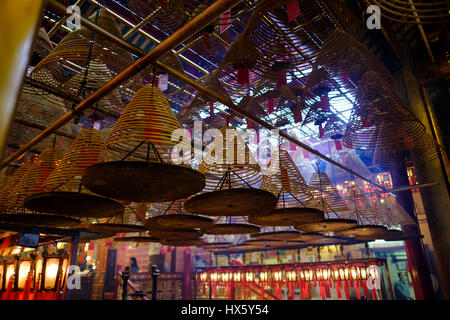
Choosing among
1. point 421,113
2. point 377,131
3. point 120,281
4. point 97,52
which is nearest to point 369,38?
point 421,113

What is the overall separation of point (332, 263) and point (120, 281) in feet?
27.5

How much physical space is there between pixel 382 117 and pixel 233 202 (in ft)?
9.19

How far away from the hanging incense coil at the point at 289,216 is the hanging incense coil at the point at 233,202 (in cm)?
53

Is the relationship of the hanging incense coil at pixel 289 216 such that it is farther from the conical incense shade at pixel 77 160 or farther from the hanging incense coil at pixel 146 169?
the conical incense shade at pixel 77 160

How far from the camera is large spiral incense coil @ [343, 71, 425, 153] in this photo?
3.92 metres

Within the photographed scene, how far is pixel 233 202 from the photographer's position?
274cm

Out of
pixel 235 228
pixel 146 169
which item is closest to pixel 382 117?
pixel 235 228

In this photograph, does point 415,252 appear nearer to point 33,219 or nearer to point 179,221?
point 179,221

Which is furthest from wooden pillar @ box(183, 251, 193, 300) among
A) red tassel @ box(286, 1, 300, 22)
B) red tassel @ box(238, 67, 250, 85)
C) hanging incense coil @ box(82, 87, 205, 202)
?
red tassel @ box(286, 1, 300, 22)

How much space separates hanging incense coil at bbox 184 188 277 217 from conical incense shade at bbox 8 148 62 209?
7.13ft

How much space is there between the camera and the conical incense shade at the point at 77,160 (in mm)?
3180

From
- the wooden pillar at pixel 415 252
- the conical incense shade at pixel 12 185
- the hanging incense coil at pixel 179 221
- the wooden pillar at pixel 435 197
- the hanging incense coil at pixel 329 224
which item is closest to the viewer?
the hanging incense coil at pixel 179 221

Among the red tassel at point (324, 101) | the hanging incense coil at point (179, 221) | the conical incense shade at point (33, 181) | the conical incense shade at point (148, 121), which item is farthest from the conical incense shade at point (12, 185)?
the red tassel at point (324, 101)
